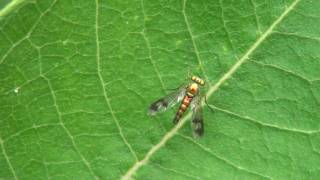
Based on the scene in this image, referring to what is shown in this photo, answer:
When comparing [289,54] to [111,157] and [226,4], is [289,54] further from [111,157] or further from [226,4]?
[111,157]

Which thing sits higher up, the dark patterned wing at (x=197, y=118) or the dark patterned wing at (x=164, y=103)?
the dark patterned wing at (x=164, y=103)

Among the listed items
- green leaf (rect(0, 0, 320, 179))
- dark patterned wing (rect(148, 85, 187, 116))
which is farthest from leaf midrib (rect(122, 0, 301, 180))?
dark patterned wing (rect(148, 85, 187, 116))

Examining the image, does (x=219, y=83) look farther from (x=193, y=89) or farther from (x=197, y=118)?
(x=197, y=118)

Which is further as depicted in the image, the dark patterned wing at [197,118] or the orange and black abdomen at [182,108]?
the orange and black abdomen at [182,108]

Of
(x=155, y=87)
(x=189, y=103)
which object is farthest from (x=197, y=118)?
(x=155, y=87)

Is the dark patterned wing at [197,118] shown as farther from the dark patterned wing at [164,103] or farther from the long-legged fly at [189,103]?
the dark patterned wing at [164,103]

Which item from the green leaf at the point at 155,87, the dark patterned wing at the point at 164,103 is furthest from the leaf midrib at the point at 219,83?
the dark patterned wing at the point at 164,103

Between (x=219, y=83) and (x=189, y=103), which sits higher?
(x=219, y=83)
